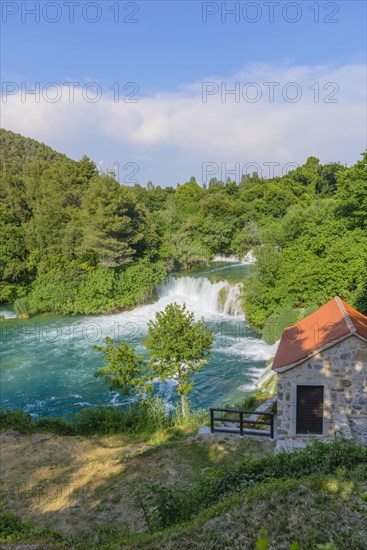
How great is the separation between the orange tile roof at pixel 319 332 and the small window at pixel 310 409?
2.96ft

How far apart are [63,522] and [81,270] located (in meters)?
27.1

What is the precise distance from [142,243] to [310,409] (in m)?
27.2

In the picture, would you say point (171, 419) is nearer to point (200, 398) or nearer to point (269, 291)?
point (200, 398)

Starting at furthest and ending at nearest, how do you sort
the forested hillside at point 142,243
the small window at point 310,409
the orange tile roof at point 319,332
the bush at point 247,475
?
the forested hillside at point 142,243 → the small window at point 310,409 → the orange tile roof at point 319,332 → the bush at point 247,475

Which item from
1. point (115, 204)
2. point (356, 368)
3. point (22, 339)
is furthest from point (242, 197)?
point (356, 368)

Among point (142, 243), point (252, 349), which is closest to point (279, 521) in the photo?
point (252, 349)

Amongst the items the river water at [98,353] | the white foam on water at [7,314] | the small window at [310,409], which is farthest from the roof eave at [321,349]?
the white foam on water at [7,314]

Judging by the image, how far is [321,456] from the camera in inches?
263

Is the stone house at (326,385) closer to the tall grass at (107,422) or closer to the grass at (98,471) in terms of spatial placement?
the grass at (98,471)

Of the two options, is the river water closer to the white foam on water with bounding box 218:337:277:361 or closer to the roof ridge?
the white foam on water with bounding box 218:337:277:361

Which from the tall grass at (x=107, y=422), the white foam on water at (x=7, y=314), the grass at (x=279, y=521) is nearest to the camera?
the grass at (x=279, y=521)

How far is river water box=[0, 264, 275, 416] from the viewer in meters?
16.7

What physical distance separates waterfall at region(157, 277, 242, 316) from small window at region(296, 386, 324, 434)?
16530 millimetres

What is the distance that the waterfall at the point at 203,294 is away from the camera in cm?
2803
